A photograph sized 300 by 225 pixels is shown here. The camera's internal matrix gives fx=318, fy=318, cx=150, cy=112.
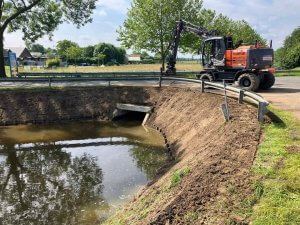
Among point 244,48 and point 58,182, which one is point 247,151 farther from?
point 244,48

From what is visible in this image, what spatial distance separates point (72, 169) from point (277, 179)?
7.81 m

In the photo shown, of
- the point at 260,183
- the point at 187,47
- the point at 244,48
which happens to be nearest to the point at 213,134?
the point at 260,183

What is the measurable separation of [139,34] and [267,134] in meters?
25.9

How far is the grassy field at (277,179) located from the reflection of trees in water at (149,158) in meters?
4.37

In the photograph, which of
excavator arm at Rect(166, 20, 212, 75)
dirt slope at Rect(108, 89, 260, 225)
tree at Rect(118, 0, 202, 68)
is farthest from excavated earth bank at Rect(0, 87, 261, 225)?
tree at Rect(118, 0, 202, 68)

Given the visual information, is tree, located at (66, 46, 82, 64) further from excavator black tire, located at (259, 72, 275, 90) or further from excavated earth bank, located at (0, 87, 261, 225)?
excavator black tire, located at (259, 72, 275, 90)

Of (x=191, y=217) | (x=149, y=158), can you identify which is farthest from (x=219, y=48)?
(x=191, y=217)

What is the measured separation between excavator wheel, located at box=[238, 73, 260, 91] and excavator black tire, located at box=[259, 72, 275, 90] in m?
1.22

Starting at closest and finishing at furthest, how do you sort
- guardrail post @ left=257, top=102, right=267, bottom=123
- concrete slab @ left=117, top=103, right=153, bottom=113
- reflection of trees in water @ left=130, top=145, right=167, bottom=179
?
guardrail post @ left=257, top=102, right=267, bottom=123
reflection of trees in water @ left=130, top=145, right=167, bottom=179
concrete slab @ left=117, top=103, right=153, bottom=113

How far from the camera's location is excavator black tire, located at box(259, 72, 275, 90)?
1859cm

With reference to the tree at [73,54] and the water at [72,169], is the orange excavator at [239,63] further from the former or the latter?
the tree at [73,54]

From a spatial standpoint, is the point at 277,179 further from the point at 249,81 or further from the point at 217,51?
the point at 217,51

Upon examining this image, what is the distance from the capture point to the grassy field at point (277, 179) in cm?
511

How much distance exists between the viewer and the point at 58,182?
10617 millimetres
